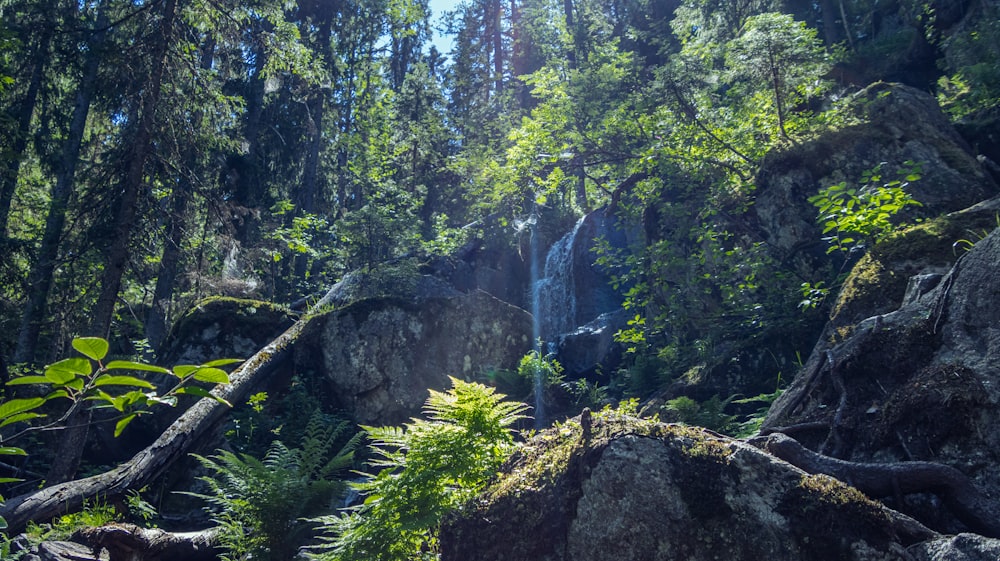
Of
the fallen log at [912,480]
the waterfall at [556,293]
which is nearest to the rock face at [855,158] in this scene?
the fallen log at [912,480]

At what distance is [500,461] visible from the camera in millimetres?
4289

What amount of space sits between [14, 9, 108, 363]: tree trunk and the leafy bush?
28.1 feet

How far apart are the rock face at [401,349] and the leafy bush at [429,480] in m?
8.34

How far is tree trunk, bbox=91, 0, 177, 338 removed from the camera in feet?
33.1

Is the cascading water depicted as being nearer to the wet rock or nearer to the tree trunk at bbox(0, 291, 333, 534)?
the wet rock

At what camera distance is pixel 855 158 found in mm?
10172

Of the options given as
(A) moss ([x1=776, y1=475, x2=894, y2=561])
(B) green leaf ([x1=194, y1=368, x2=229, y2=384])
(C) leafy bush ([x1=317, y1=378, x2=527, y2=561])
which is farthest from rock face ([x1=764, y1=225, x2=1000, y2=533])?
(B) green leaf ([x1=194, y1=368, x2=229, y2=384])

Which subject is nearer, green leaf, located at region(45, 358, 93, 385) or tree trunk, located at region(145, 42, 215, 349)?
green leaf, located at region(45, 358, 93, 385)

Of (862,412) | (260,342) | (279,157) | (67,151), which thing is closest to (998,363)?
(862,412)

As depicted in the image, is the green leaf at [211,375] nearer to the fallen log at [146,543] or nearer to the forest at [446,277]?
the forest at [446,277]

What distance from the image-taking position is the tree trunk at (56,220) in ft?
36.1

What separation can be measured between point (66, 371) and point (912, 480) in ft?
13.0

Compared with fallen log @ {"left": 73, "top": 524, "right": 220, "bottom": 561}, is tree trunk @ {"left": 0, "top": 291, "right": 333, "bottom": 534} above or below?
above

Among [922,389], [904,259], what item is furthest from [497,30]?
[922,389]
